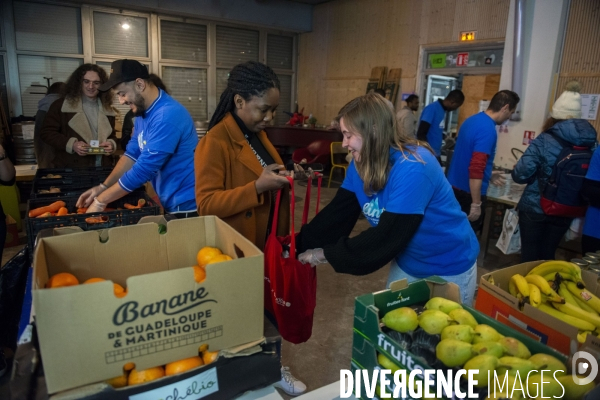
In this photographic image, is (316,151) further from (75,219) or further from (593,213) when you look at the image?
(75,219)

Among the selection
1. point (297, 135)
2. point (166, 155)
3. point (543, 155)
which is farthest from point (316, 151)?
point (166, 155)

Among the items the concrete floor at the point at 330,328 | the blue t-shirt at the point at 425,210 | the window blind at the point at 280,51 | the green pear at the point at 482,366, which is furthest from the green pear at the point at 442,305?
the window blind at the point at 280,51

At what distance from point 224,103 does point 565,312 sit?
148cm

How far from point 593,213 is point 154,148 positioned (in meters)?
2.51

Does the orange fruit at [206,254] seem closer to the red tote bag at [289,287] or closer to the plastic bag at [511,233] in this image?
the red tote bag at [289,287]

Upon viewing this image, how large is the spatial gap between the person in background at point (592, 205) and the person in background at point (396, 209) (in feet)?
4.23

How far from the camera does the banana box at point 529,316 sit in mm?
1139

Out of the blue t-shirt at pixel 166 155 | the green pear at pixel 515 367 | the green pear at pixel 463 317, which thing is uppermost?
the blue t-shirt at pixel 166 155

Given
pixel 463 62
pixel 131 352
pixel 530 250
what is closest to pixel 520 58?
pixel 463 62

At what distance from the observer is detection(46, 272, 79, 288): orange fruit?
101 centimetres

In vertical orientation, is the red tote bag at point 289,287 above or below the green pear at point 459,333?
below

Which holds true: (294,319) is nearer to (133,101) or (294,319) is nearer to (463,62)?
(133,101)

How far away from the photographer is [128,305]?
2.84 feet

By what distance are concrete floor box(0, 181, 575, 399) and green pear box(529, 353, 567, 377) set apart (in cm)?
146
